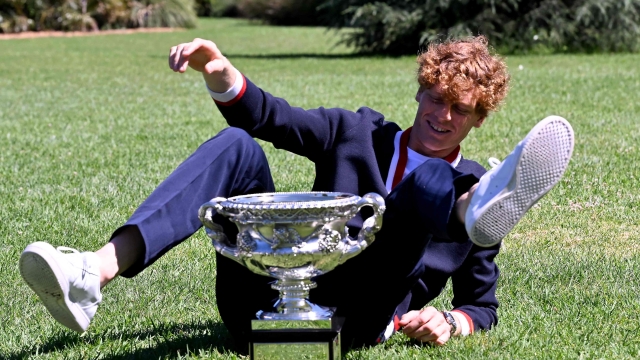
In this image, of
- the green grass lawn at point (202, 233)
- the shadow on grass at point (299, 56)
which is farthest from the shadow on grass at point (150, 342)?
the shadow on grass at point (299, 56)

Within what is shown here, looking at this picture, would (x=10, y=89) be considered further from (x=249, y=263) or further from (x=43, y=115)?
(x=249, y=263)

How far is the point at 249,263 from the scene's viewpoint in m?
2.42

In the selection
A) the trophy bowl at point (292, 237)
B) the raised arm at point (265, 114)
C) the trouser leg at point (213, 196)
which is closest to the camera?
the trophy bowl at point (292, 237)

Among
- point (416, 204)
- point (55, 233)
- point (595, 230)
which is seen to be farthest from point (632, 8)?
point (416, 204)

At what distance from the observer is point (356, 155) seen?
300cm

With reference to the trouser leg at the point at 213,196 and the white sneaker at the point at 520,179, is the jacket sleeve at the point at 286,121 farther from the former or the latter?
the white sneaker at the point at 520,179

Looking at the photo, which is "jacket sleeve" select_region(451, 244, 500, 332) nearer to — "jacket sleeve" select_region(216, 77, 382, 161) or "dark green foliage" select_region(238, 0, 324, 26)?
"jacket sleeve" select_region(216, 77, 382, 161)

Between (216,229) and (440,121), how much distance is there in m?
0.91

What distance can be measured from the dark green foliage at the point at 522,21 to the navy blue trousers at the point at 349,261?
14.2 metres

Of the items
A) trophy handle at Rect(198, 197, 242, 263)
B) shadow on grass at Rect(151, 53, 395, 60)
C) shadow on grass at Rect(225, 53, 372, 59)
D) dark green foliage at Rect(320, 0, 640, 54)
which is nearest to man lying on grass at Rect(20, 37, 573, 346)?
trophy handle at Rect(198, 197, 242, 263)

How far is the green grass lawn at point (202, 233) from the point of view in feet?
10.3

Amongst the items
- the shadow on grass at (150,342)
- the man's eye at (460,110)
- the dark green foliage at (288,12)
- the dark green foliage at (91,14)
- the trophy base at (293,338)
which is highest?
the man's eye at (460,110)

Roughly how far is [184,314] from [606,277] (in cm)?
171

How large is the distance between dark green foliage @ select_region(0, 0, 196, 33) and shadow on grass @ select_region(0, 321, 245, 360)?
24970 mm
